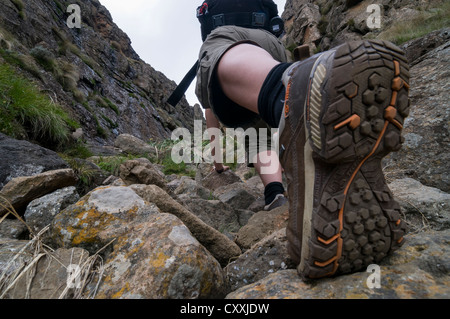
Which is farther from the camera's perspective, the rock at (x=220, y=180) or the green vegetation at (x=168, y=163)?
the green vegetation at (x=168, y=163)

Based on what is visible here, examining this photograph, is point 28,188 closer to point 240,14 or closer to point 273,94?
point 273,94

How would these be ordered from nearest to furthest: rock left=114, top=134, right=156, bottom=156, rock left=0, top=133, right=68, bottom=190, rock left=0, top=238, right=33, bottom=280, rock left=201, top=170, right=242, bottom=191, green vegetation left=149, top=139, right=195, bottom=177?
1. rock left=0, top=238, right=33, bottom=280
2. rock left=0, top=133, right=68, bottom=190
3. rock left=201, top=170, right=242, bottom=191
4. green vegetation left=149, top=139, right=195, bottom=177
5. rock left=114, top=134, right=156, bottom=156

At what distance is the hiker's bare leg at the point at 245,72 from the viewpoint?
114 centimetres

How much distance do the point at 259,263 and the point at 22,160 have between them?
1.61 meters

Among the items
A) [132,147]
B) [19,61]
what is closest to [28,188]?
[132,147]

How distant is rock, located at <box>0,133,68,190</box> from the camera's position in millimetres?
1604

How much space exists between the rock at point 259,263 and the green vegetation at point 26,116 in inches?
109

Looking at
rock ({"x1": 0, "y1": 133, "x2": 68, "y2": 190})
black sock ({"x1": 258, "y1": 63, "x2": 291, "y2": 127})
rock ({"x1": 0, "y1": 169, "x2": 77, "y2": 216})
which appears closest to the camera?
black sock ({"x1": 258, "y1": 63, "x2": 291, "y2": 127})

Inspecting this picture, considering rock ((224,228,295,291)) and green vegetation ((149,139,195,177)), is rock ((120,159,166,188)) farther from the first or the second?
green vegetation ((149,139,195,177))

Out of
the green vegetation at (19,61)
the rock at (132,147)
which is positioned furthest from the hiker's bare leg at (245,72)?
the green vegetation at (19,61)

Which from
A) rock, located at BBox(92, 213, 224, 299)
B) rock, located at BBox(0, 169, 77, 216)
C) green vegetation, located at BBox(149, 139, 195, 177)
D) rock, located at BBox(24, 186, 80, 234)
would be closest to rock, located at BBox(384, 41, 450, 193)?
rock, located at BBox(92, 213, 224, 299)

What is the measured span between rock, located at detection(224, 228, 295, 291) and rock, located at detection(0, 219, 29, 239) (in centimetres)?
87

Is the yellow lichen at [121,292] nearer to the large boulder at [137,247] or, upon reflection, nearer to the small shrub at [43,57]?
the large boulder at [137,247]
